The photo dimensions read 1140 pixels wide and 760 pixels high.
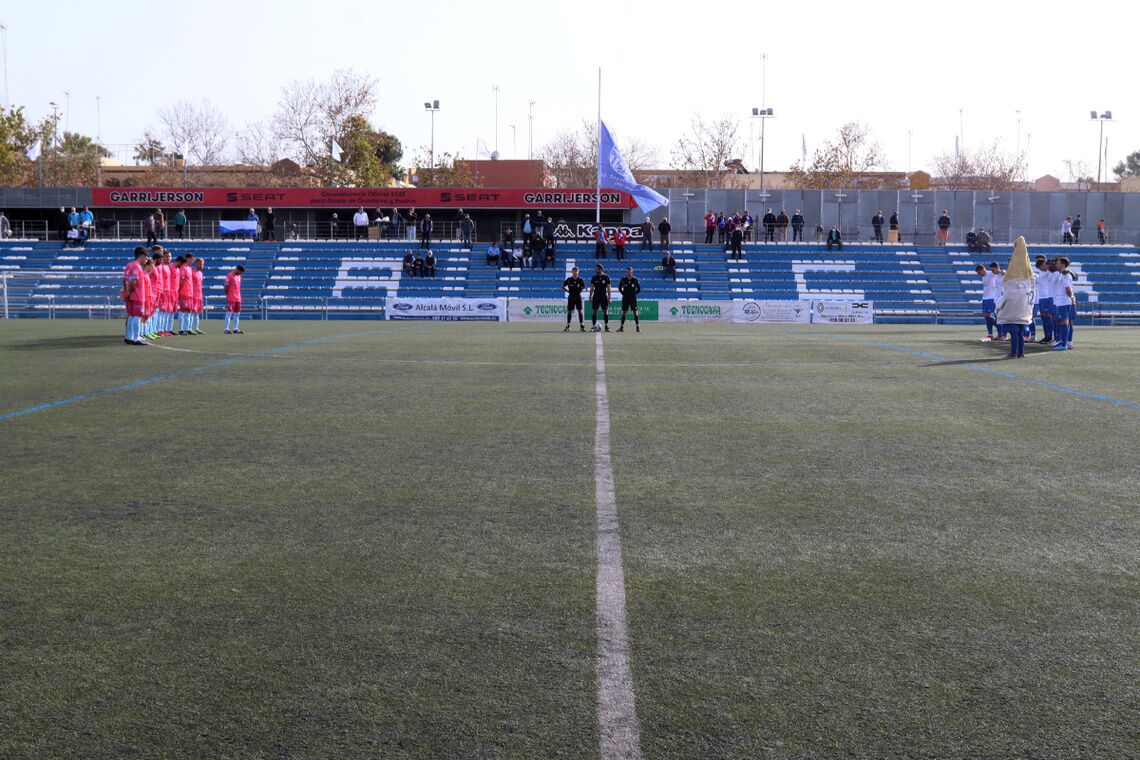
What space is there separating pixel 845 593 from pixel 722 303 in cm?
3383

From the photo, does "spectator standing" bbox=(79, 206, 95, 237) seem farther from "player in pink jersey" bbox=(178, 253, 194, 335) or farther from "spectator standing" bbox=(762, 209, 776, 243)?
"spectator standing" bbox=(762, 209, 776, 243)

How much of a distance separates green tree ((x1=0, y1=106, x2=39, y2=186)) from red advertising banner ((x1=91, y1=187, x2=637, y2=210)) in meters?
24.2

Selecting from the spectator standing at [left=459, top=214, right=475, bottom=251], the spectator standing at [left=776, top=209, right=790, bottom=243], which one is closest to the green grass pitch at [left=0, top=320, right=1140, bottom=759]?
the spectator standing at [left=459, top=214, right=475, bottom=251]

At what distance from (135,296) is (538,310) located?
18697mm

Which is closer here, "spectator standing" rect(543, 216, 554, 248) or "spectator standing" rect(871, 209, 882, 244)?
"spectator standing" rect(543, 216, 554, 248)

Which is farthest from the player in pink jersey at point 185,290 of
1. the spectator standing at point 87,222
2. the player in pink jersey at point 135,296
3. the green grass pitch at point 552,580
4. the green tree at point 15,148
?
the green tree at point 15,148

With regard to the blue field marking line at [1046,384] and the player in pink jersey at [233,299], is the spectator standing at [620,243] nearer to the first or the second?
the player in pink jersey at [233,299]

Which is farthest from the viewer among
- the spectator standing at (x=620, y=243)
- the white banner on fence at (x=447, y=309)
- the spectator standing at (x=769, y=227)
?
the spectator standing at (x=769, y=227)

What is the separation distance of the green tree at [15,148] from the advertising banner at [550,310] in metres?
50.1

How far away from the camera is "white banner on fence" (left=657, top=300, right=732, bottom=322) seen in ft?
126

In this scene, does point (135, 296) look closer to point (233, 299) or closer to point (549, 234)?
point (233, 299)

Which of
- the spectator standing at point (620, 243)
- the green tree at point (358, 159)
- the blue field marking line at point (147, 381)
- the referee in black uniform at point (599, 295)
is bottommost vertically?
the blue field marking line at point (147, 381)

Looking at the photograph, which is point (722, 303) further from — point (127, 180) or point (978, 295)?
point (127, 180)

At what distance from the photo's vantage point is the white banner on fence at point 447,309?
3894cm
